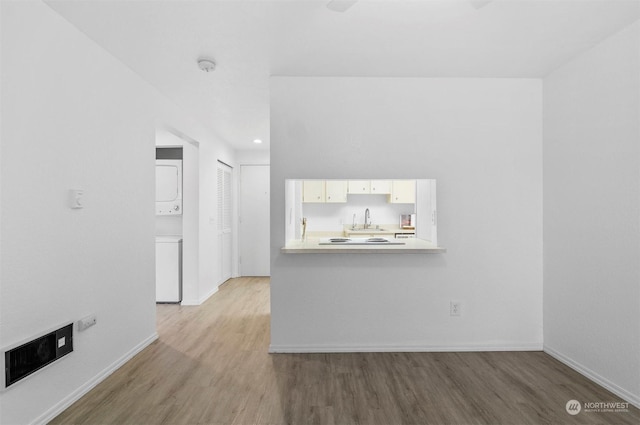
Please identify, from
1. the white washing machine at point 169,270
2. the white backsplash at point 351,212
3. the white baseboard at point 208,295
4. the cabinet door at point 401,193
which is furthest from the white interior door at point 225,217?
the cabinet door at point 401,193

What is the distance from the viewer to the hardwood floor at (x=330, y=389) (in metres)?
2.05

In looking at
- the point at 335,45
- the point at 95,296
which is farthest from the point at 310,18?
the point at 95,296

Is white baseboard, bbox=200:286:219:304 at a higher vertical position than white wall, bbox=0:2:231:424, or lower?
lower

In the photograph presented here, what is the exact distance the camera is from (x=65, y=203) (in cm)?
216

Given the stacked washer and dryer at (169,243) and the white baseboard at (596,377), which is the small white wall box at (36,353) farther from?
the white baseboard at (596,377)

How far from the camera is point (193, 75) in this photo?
3006 millimetres

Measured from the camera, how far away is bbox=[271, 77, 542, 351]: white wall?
3021 mm

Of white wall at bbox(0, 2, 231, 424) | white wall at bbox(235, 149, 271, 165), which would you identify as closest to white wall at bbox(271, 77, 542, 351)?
white wall at bbox(0, 2, 231, 424)

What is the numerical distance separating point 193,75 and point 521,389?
11.4 ft

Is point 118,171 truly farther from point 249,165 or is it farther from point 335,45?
point 249,165

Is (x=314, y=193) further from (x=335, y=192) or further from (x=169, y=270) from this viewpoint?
(x=169, y=270)

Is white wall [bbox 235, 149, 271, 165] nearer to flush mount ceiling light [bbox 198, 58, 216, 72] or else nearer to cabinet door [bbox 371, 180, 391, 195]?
cabinet door [bbox 371, 180, 391, 195]

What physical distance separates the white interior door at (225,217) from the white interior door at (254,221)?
0.29m

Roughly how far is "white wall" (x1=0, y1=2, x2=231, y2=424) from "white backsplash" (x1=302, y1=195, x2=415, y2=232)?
3285mm
